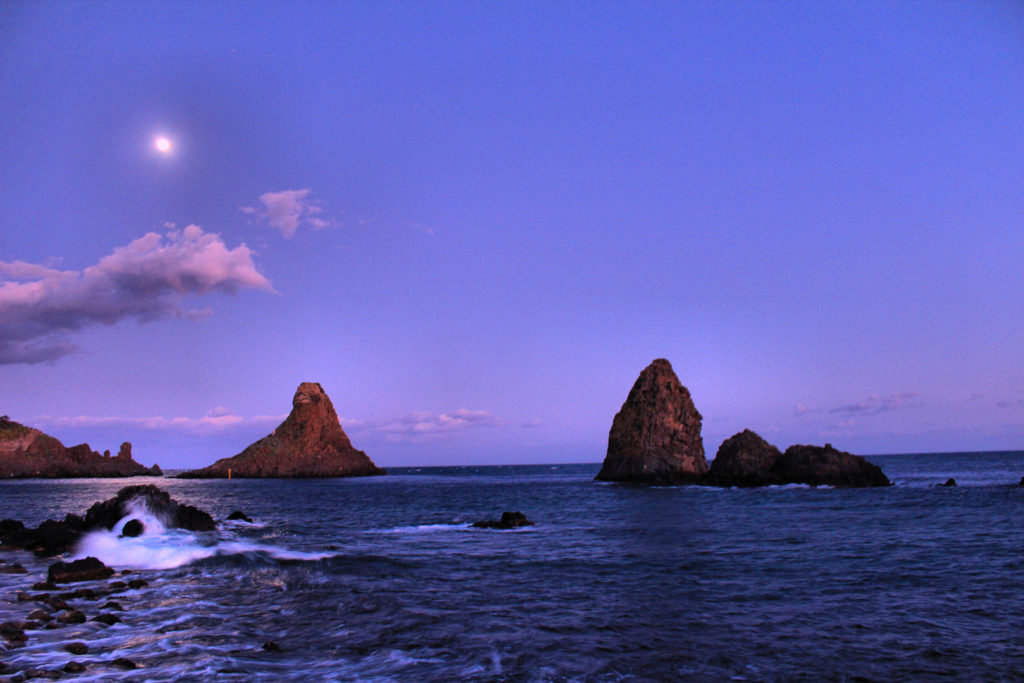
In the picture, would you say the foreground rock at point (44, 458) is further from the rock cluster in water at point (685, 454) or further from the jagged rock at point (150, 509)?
the jagged rock at point (150, 509)

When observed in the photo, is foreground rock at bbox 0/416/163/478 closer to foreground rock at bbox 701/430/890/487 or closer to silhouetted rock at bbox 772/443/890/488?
foreground rock at bbox 701/430/890/487

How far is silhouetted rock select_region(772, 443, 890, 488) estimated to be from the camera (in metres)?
74.0

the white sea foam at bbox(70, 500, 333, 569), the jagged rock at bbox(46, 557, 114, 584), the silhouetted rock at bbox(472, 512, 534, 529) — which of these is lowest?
the silhouetted rock at bbox(472, 512, 534, 529)

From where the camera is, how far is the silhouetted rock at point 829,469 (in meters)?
74.0

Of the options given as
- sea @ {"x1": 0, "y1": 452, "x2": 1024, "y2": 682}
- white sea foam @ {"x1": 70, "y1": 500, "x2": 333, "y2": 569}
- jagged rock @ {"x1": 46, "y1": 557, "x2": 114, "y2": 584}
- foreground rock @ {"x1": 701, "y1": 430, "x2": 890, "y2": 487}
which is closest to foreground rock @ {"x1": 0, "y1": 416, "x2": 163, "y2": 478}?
white sea foam @ {"x1": 70, "y1": 500, "x2": 333, "y2": 569}

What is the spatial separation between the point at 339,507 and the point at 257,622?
150 feet

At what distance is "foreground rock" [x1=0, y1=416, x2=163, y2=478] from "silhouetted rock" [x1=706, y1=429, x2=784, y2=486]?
177743 mm

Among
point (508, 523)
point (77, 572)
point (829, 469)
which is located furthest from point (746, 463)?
point (77, 572)

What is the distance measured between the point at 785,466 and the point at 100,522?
75.2 metres

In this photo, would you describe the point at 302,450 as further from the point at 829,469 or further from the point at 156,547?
the point at 156,547

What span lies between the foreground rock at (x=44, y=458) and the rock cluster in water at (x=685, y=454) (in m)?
161

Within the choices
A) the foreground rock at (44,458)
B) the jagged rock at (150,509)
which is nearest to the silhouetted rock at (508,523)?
the jagged rock at (150,509)

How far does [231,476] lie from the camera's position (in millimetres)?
156000

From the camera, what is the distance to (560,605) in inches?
636
